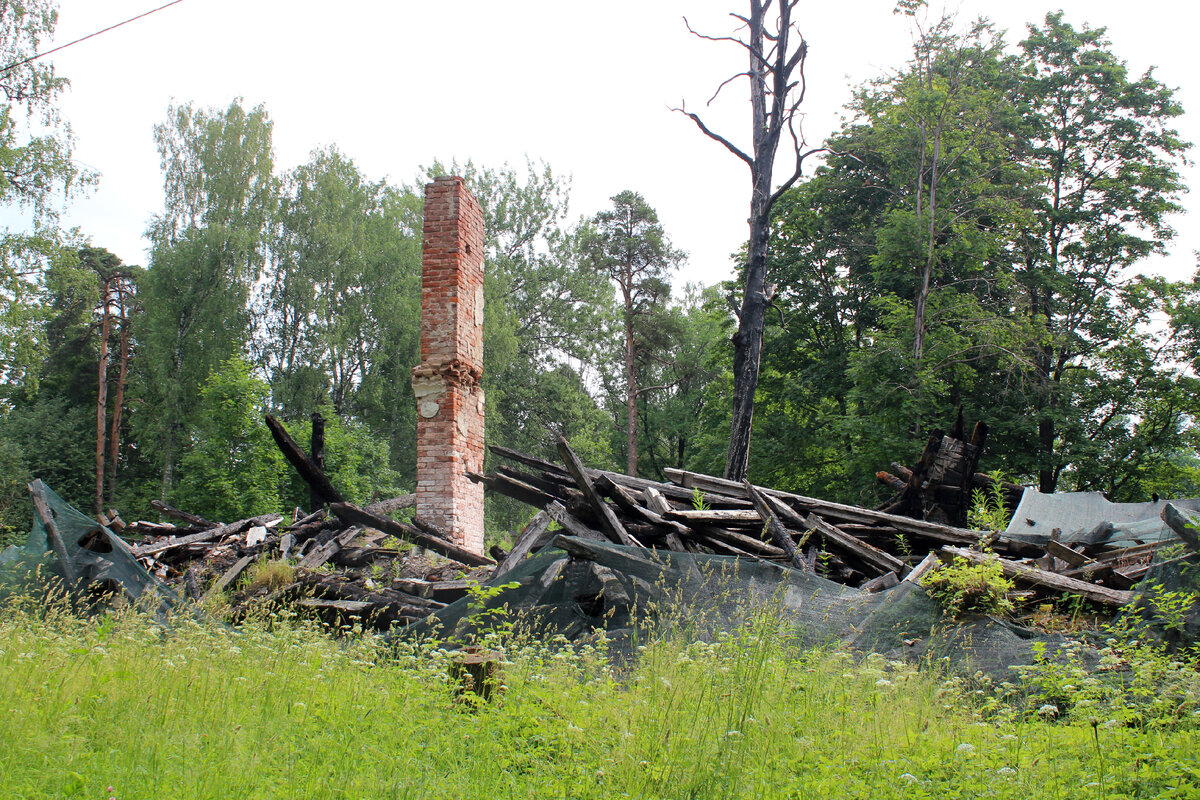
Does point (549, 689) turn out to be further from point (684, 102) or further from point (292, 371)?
point (292, 371)

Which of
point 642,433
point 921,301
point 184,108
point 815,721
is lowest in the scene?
point 815,721

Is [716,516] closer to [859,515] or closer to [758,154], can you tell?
[859,515]

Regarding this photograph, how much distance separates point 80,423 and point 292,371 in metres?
7.96

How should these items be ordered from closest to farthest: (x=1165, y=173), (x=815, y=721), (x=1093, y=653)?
(x=815, y=721) < (x=1093, y=653) < (x=1165, y=173)

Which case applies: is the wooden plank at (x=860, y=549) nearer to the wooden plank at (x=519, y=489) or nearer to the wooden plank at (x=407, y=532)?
the wooden plank at (x=519, y=489)

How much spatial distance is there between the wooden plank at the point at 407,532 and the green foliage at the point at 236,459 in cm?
1317

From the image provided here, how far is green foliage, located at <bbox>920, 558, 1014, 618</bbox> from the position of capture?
18.4 feet

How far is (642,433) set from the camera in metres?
34.2

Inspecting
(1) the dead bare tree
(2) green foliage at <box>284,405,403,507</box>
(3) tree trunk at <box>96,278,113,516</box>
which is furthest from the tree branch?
(3) tree trunk at <box>96,278,113,516</box>

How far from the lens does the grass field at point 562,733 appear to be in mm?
3148

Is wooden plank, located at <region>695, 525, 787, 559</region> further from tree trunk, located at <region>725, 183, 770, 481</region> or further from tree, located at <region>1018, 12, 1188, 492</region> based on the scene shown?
tree, located at <region>1018, 12, 1188, 492</region>

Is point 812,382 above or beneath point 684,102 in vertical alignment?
beneath

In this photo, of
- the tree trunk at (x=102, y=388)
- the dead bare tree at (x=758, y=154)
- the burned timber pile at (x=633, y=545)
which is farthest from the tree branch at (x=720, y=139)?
the tree trunk at (x=102, y=388)

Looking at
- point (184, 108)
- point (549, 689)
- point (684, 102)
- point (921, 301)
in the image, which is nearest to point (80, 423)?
point (184, 108)
